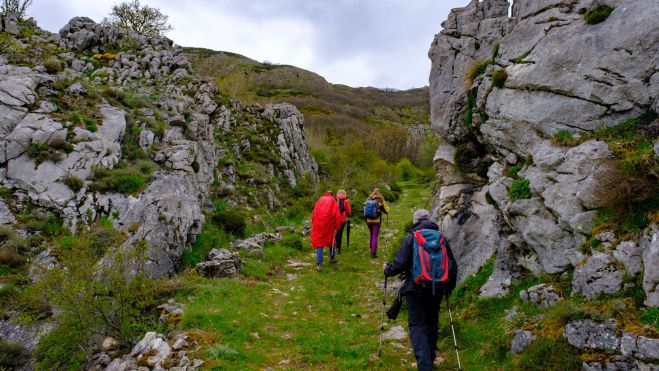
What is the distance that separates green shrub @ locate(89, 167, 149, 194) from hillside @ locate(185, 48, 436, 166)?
3032 centimetres

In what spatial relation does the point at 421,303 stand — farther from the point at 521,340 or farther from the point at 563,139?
the point at 563,139

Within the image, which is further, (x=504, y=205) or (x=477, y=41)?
(x=477, y=41)

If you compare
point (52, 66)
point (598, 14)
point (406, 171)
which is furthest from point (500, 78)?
point (406, 171)

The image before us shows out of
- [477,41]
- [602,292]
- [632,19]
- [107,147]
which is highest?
[477,41]

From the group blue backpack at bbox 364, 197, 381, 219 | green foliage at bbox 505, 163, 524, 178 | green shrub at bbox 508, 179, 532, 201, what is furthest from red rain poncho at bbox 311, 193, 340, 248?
green shrub at bbox 508, 179, 532, 201

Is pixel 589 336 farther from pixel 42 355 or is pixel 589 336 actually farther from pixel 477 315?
pixel 42 355

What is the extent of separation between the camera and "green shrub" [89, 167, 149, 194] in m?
14.5

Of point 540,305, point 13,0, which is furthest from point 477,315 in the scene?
point 13,0

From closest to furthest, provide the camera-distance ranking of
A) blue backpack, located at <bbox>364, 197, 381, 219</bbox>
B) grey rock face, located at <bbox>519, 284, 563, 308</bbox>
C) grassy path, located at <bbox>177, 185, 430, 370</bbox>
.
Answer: grey rock face, located at <bbox>519, 284, 563, 308</bbox> → grassy path, located at <bbox>177, 185, 430, 370</bbox> → blue backpack, located at <bbox>364, 197, 381, 219</bbox>

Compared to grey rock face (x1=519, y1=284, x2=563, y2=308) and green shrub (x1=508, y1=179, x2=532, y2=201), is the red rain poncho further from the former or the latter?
grey rock face (x1=519, y1=284, x2=563, y2=308)

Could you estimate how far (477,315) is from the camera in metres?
A: 8.41

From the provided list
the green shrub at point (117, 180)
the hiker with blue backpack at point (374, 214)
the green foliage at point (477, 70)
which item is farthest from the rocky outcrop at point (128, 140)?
the green foliage at point (477, 70)

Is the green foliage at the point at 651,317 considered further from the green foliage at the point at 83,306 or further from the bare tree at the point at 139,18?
the bare tree at the point at 139,18

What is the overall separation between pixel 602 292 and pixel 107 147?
57.1 feet
